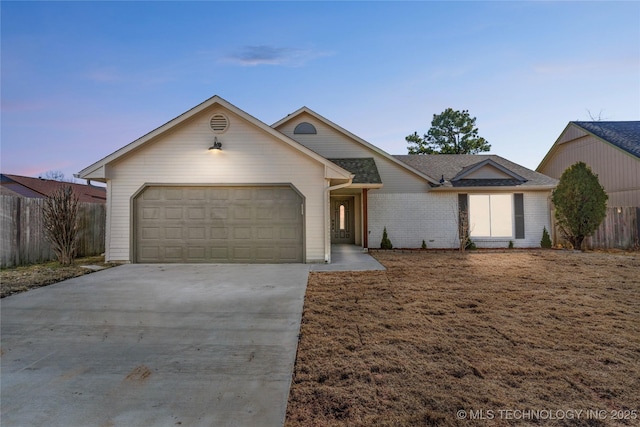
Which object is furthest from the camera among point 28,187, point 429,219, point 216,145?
point 28,187

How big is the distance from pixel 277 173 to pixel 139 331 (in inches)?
241

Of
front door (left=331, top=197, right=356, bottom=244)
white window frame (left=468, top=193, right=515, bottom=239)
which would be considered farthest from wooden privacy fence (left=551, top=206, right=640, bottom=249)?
front door (left=331, top=197, right=356, bottom=244)

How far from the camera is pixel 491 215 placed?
44.2ft

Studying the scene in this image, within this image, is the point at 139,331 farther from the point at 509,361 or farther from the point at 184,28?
the point at 184,28

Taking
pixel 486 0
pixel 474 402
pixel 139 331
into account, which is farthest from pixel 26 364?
pixel 486 0

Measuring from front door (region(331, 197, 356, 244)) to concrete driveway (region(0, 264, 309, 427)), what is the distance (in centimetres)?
936

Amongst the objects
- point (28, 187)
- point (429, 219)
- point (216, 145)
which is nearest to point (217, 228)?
point (216, 145)

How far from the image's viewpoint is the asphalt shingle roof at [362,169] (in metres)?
12.1

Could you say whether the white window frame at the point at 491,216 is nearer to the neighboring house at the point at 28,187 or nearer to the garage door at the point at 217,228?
the garage door at the point at 217,228

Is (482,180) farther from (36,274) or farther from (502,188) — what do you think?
(36,274)

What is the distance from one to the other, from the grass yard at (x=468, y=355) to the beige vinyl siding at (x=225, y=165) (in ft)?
11.7

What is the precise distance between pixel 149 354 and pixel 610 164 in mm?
20787

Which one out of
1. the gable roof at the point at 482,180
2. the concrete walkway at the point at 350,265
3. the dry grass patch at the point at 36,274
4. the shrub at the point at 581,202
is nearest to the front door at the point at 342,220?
the gable roof at the point at 482,180

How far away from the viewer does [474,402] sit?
244 cm
